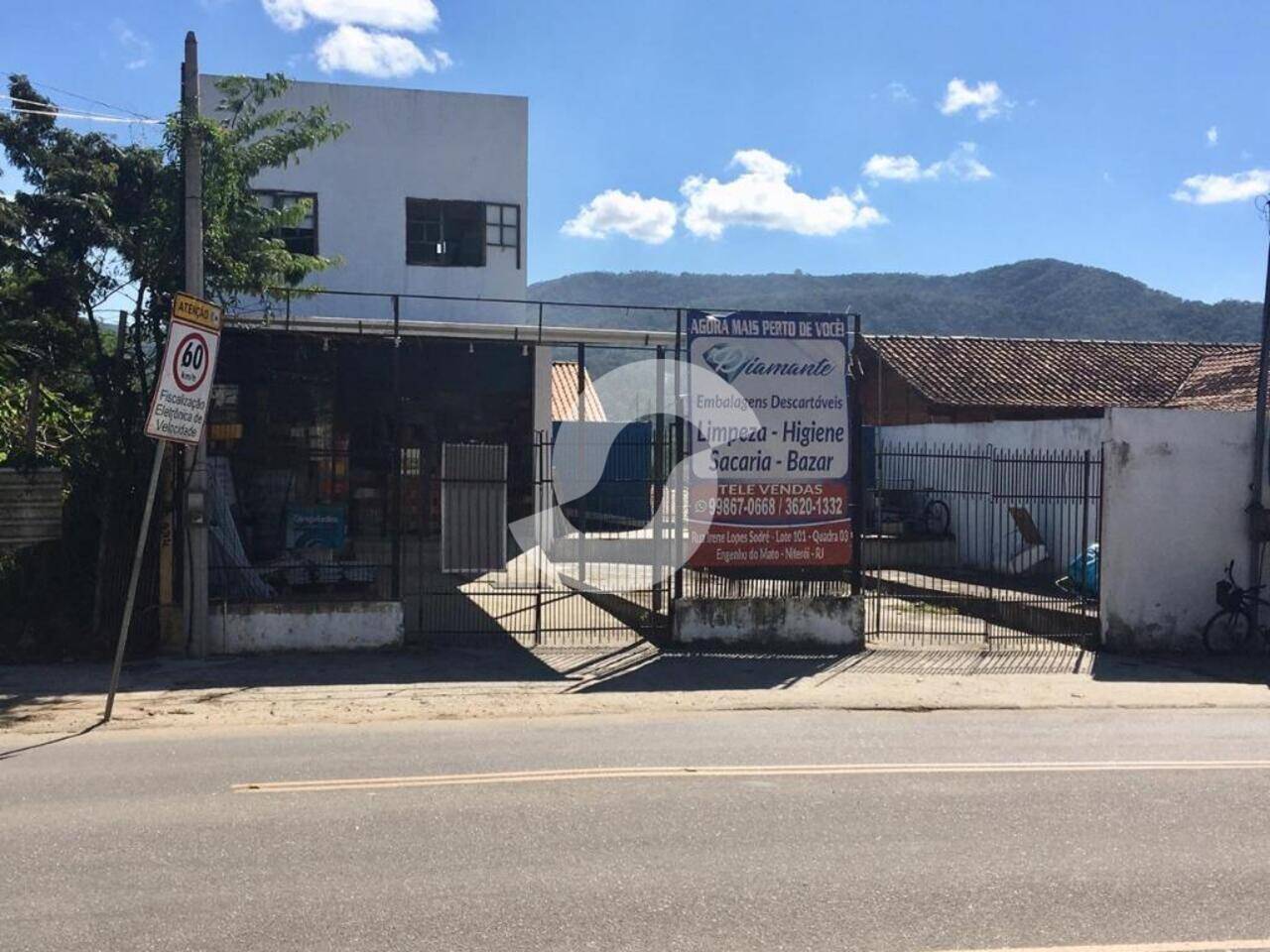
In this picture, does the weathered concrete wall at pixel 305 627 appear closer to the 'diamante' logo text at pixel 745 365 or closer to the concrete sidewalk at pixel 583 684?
the concrete sidewalk at pixel 583 684

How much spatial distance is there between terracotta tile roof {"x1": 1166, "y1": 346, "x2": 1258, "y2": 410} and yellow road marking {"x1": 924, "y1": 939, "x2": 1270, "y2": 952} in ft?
70.5

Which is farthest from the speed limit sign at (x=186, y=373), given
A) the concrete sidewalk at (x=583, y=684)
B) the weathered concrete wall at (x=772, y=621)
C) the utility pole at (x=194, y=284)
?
the weathered concrete wall at (x=772, y=621)

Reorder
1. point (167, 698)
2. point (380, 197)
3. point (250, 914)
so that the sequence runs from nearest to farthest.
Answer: point (250, 914) < point (167, 698) < point (380, 197)

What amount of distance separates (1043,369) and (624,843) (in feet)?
98.9

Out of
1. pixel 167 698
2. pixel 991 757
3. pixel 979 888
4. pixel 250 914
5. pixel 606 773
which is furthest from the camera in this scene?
pixel 167 698

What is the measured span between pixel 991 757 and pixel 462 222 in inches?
710

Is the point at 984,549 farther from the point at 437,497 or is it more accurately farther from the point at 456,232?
the point at 456,232

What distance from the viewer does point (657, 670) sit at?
38.9 feet

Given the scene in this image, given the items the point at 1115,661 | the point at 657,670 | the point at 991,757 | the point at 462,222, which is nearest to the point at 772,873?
the point at 991,757

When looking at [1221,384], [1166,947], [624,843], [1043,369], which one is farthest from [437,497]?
[1221,384]

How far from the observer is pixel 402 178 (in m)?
23.0

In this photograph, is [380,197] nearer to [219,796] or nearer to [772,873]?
[219,796]

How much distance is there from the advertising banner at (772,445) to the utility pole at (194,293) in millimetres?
5317

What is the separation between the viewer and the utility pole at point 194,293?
36.9 feet
